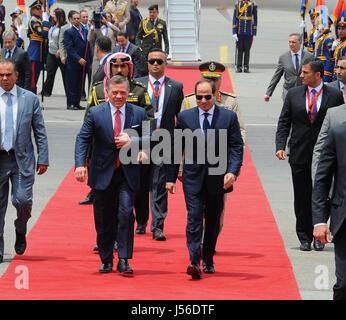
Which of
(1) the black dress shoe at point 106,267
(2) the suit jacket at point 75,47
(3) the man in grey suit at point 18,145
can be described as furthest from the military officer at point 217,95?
(2) the suit jacket at point 75,47

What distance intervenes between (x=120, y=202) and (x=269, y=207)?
13.4 feet

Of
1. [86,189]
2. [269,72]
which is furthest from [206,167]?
[269,72]

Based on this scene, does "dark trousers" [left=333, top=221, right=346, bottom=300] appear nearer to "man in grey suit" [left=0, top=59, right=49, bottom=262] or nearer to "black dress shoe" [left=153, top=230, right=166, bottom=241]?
"man in grey suit" [left=0, top=59, right=49, bottom=262]

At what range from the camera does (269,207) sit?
13.1 m

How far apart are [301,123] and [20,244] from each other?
10.7 feet

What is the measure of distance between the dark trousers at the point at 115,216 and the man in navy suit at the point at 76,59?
487 inches

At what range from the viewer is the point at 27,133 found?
10.1 meters

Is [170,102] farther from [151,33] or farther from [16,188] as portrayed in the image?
[151,33]

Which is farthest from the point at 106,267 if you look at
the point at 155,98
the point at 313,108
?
the point at 313,108

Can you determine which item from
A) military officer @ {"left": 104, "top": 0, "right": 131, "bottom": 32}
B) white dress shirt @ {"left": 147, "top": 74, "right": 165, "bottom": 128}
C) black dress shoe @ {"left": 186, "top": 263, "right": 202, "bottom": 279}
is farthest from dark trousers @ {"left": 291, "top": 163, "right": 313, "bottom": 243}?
military officer @ {"left": 104, "top": 0, "right": 131, "bottom": 32}

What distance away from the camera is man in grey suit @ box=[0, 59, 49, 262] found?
1001 cm

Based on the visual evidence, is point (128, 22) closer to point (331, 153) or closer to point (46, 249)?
point (46, 249)

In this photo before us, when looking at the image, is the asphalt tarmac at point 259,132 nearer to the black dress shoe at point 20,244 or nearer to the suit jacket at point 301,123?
the black dress shoe at point 20,244

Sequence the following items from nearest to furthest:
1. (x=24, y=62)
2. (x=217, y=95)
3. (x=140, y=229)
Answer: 1. (x=217, y=95)
2. (x=140, y=229)
3. (x=24, y=62)
